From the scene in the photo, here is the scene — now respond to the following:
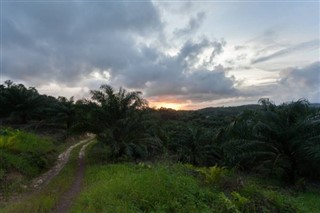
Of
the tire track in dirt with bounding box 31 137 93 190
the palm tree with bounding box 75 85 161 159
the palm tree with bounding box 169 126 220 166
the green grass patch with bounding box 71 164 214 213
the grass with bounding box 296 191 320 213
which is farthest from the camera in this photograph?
the palm tree with bounding box 169 126 220 166

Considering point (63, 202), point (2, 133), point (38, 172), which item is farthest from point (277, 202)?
point (2, 133)

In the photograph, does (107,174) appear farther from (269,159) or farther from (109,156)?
(269,159)

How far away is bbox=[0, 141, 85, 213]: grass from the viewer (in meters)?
9.48

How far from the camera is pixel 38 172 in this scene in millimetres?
17422

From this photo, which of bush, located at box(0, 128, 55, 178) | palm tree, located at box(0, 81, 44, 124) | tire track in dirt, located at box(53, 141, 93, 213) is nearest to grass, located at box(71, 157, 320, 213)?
tire track in dirt, located at box(53, 141, 93, 213)

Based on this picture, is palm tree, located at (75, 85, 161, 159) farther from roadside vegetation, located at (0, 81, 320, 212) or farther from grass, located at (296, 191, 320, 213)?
grass, located at (296, 191, 320, 213)

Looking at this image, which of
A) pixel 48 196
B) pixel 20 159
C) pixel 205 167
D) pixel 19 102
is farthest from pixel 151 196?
pixel 19 102

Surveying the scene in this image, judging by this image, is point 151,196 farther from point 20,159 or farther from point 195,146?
point 195,146

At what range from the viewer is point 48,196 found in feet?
37.1

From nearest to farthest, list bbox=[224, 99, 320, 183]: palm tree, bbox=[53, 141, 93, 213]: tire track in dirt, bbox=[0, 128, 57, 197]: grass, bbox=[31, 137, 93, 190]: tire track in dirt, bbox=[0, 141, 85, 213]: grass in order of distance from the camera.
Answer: bbox=[0, 141, 85, 213]: grass → bbox=[53, 141, 93, 213]: tire track in dirt → bbox=[0, 128, 57, 197]: grass → bbox=[31, 137, 93, 190]: tire track in dirt → bbox=[224, 99, 320, 183]: palm tree

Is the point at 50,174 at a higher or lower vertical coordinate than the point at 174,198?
lower

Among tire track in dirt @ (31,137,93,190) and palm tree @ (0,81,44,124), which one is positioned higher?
palm tree @ (0,81,44,124)

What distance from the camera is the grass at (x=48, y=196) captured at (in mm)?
9484

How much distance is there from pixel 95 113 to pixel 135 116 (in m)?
2.32
